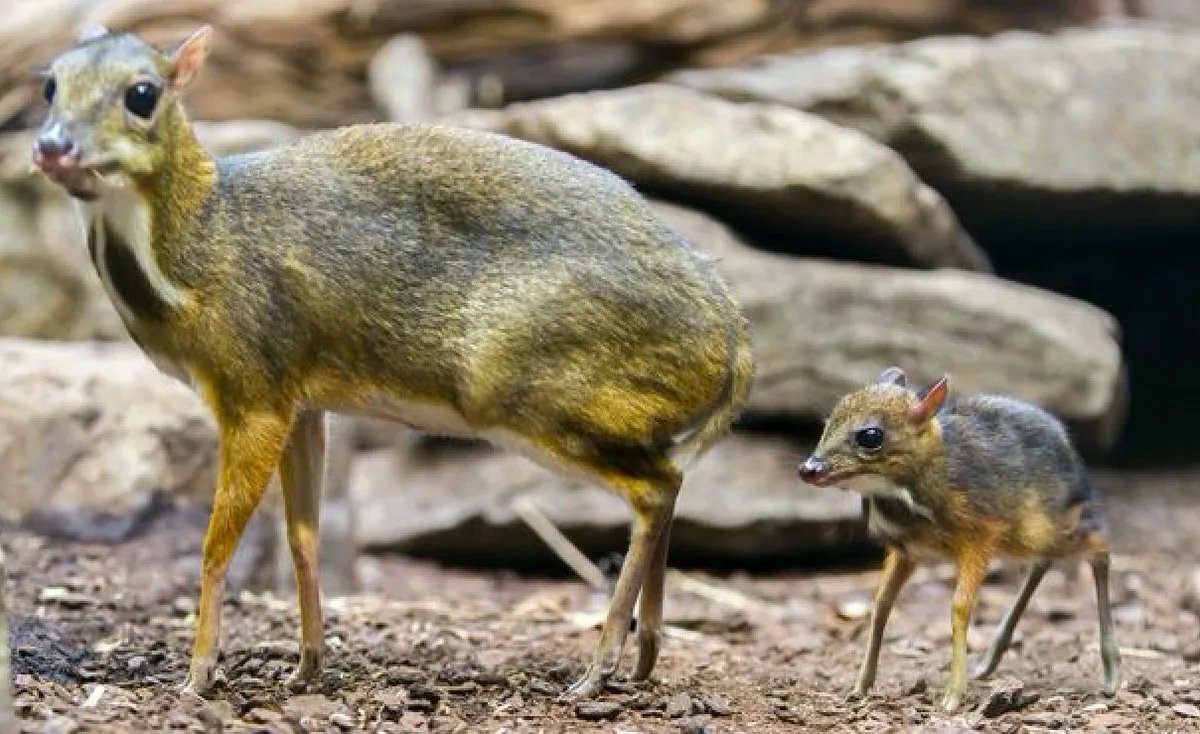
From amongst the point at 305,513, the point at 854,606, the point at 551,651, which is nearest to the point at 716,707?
the point at 305,513

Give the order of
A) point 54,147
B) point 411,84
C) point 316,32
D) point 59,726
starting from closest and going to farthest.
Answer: point 59,726, point 54,147, point 411,84, point 316,32

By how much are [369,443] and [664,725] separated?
19.7ft

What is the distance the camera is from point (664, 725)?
453 cm

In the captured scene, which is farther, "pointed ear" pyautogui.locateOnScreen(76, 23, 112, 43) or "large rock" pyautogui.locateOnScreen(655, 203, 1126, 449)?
"large rock" pyautogui.locateOnScreen(655, 203, 1126, 449)

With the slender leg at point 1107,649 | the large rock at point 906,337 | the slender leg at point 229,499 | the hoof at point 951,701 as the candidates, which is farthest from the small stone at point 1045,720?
the large rock at point 906,337

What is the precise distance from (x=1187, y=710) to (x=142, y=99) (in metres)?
3.32

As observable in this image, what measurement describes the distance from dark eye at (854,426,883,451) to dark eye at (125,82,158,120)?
220 centimetres

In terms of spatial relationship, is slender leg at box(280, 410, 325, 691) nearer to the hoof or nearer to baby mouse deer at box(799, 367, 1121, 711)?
baby mouse deer at box(799, 367, 1121, 711)

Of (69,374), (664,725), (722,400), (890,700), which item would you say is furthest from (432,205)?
(69,374)

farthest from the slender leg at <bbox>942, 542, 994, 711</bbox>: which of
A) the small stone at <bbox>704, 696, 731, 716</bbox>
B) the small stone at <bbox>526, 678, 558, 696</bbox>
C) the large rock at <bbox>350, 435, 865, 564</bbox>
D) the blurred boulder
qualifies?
the blurred boulder

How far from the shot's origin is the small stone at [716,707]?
15.4 ft

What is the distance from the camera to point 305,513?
4914 millimetres

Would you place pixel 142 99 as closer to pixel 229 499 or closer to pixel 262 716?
pixel 229 499

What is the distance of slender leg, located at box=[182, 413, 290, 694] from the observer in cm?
450
